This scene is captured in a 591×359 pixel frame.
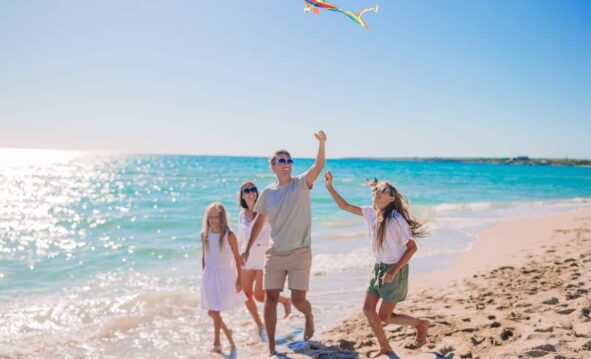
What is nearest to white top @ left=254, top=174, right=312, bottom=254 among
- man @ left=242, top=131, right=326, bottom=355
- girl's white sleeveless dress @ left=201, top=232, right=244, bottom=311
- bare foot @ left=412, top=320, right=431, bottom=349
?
man @ left=242, top=131, right=326, bottom=355

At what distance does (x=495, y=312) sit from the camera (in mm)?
5121

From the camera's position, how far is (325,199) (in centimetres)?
2458

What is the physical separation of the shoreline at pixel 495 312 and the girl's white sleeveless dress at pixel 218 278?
0.95 meters

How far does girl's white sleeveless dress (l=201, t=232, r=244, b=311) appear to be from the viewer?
16.6 ft

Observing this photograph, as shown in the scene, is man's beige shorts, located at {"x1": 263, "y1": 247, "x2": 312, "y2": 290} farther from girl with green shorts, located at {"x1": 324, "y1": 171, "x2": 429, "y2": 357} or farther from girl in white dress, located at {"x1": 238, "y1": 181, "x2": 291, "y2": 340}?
girl in white dress, located at {"x1": 238, "y1": 181, "x2": 291, "y2": 340}

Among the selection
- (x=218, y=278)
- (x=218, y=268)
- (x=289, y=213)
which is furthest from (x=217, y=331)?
(x=289, y=213)

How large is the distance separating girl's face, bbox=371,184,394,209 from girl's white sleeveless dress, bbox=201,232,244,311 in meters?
1.91

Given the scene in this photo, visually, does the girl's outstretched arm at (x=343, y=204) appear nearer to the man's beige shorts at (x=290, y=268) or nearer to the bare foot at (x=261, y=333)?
the man's beige shorts at (x=290, y=268)

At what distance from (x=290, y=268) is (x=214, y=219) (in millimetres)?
1096

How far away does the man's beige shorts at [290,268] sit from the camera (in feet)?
14.9

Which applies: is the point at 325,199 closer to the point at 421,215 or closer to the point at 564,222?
the point at 421,215

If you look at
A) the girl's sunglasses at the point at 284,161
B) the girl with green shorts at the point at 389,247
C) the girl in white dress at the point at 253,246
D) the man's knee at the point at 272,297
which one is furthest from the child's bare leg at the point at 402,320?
the girl in white dress at the point at 253,246

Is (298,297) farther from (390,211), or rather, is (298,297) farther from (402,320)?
(390,211)

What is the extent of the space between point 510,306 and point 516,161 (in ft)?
539
